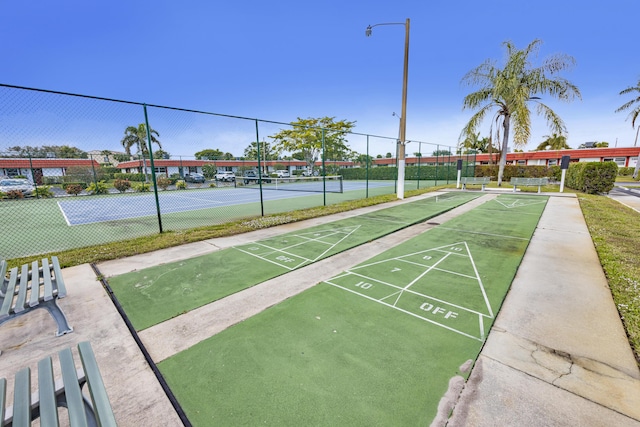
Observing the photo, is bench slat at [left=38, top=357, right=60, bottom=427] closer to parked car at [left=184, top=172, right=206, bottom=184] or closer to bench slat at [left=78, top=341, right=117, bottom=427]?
bench slat at [left=78, top=341, right=117, bottom=427]

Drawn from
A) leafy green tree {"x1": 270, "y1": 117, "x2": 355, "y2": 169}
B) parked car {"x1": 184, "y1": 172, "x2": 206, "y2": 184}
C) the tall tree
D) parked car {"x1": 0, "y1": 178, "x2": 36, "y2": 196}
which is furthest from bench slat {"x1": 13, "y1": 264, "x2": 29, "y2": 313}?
leafy green tree {"x1": 270, "y1": 117, "x2": 355, "y2": 169}

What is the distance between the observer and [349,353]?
99.0 inches

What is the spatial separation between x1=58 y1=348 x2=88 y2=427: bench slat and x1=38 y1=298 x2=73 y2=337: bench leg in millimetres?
1634

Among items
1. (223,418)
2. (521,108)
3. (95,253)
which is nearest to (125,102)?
(95,253)

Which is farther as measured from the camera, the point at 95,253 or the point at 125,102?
the point at 125,102

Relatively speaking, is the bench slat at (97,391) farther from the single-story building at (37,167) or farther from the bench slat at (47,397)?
the single-story building at (37,167)

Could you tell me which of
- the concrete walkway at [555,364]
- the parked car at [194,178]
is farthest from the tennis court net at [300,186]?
the concrete walkway at [555,364]

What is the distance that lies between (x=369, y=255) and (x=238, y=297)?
8.61 ft

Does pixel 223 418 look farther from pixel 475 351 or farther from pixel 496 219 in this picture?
pixel 496 219

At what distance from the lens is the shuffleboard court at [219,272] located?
135 inches

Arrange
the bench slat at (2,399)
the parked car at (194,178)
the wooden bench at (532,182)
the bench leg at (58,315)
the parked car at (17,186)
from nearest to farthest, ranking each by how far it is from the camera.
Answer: the bench slat at (2,399) → the bench leg at (58,315) → the parked car at (17,186) → the wooden bench at (532,182) → the parked car at (194,178)

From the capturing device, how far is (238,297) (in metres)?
3.60

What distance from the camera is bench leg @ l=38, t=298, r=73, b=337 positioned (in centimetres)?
262

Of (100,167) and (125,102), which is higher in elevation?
(125,102)
